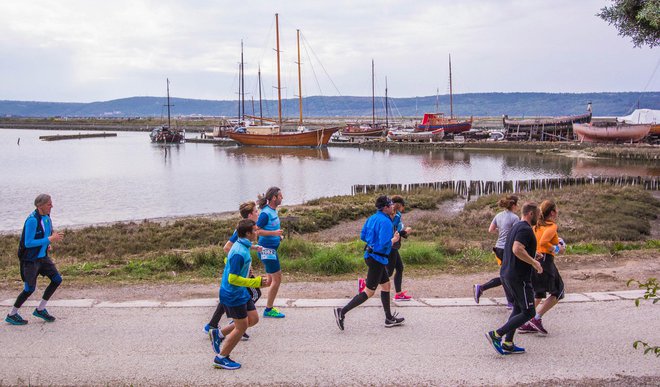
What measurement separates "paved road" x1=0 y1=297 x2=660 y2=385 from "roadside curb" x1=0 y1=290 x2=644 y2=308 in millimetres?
97

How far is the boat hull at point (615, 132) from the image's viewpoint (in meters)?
65.3

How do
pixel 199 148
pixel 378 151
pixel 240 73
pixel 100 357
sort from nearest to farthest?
pixel 100 357 < pixel 378 151 < pixel 199 148 < pixel 240 73

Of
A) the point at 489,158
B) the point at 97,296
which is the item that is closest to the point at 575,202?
the point at 97,296

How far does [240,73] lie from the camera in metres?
102

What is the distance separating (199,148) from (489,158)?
4278 centimetres

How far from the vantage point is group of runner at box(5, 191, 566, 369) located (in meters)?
6.45

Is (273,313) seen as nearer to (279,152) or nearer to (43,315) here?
(43,315)

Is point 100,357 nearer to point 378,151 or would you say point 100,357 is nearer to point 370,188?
point 370,188

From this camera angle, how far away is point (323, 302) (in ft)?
29.2

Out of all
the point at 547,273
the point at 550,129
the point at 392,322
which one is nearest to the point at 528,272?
the point at 547,273

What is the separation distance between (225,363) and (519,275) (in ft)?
11.1

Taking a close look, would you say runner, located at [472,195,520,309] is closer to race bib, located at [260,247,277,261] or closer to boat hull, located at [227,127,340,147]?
race bib, located at [260,247,277,261]

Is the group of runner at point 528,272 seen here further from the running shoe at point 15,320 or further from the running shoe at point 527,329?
the running shoe at point 15,320

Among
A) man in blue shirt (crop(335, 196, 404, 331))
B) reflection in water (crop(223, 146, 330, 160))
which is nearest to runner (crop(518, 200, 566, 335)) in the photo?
man in blue shirt (crop(335, 196, 404, 331))
